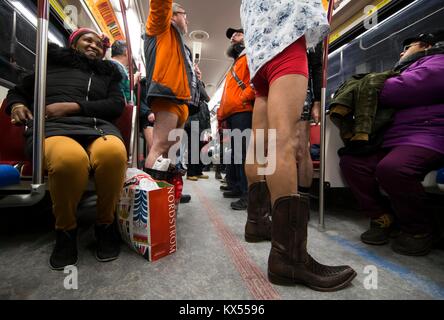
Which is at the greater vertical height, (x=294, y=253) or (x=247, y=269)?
(x=294, y=253)

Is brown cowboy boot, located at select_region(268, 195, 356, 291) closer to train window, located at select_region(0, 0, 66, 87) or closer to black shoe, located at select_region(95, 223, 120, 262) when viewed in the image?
black shoe, located at select_region(95, 223, 120, 262)

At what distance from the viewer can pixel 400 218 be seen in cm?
118

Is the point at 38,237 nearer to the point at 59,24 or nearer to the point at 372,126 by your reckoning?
the point at 372,126

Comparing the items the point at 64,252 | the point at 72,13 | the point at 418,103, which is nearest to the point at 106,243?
the point at 64,252

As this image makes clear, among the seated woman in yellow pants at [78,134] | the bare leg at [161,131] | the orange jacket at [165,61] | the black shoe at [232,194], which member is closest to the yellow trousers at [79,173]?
the seated woman in yellow pants at [78,134]

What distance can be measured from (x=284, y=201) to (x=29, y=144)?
112 cm

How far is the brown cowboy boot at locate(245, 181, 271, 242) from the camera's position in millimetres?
1217

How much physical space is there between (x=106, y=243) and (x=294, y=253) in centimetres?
81

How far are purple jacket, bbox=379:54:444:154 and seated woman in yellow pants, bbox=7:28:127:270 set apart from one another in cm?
144

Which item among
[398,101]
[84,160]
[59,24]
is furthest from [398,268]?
[59,24]

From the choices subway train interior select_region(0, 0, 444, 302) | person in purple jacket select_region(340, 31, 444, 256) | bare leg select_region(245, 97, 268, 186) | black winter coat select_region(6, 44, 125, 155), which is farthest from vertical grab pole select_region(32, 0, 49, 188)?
person in purple jacket select_region(340, 31, 444, 256)

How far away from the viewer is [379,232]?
1280mm

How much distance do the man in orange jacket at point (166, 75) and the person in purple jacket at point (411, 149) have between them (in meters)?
1.17

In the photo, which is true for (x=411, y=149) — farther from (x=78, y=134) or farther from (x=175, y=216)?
(x=78, y=134)
